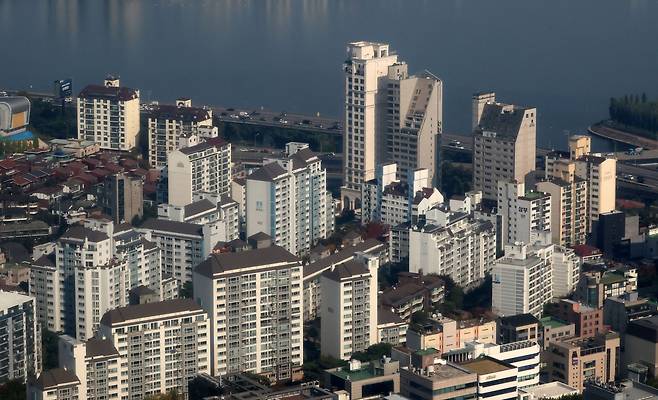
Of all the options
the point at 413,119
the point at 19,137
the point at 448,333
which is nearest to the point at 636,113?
the point at 413,119

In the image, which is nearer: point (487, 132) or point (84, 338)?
point (84, 338)

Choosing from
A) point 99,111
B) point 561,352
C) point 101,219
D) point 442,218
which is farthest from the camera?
point 99,111

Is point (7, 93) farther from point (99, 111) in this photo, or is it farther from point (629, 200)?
point (629, 200)

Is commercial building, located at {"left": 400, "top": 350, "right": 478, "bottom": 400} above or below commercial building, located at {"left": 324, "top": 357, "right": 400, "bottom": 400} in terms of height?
above

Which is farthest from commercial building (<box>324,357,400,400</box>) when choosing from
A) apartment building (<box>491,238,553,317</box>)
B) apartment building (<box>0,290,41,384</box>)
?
apartment building (<box>491,238,553,317</box>)

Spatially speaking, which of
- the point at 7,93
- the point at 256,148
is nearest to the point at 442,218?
the point at 256,148

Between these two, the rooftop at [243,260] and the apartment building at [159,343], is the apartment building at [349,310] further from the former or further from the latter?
the apartment building at [159,343]

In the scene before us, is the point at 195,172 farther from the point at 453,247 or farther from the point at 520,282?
the point at 520,282

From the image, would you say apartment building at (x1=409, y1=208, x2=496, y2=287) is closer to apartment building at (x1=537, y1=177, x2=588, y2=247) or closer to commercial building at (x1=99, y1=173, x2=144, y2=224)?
apartment building at (x1=537, y1=177, x2=588, y2=247)
